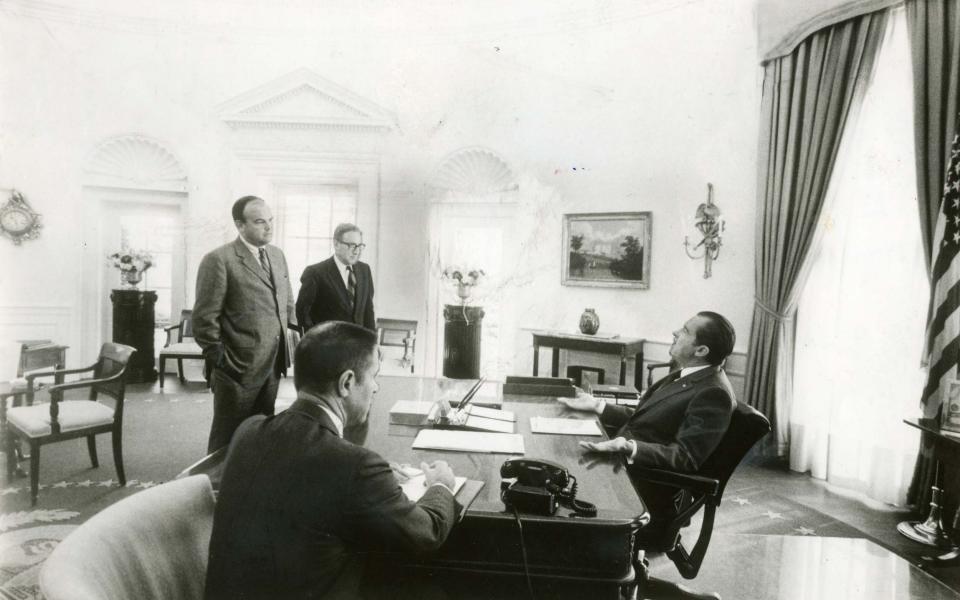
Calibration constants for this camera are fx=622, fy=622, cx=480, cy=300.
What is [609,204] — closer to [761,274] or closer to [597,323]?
[597,323]

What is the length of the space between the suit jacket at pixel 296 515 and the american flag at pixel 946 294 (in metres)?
3.38

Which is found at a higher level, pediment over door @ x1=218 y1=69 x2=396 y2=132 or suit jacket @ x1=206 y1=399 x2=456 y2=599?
pediment over door @ x1=218 y1=69 x2=396 y2=132

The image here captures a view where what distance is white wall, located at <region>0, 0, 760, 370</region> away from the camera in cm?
554

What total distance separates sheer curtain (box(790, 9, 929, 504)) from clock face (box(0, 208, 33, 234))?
21.6 feet

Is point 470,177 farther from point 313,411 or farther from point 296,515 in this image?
point 296,515

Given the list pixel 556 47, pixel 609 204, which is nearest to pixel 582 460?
pixel 609 204

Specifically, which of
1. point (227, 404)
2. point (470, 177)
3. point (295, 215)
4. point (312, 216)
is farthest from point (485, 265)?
point (227, 404)

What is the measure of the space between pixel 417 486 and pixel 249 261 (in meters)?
2.14

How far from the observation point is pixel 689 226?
5691 mm

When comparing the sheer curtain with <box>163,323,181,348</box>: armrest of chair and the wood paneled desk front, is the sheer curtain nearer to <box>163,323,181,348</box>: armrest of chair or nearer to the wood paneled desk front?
the wood paneled desk front

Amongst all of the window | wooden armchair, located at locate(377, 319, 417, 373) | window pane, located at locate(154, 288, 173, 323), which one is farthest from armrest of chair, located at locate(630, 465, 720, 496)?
window pane, located at locate(154, 288, 173, 323)

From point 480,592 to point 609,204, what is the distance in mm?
5130

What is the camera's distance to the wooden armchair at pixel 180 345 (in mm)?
6117

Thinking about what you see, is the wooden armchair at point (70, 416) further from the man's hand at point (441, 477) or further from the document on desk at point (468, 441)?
the man's hand at point (441, 477)
